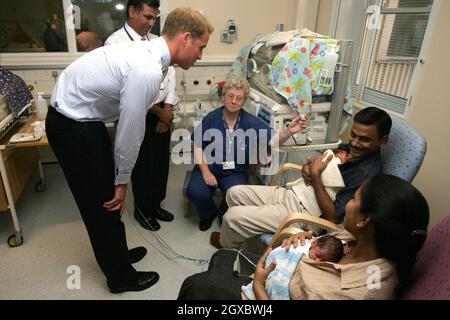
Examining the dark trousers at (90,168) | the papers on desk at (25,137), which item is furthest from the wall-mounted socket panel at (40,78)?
the dark trousers at (90,168)

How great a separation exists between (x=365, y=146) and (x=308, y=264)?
730 mm

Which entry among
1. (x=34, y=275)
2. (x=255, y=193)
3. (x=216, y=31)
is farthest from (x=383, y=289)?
(x=216, y=31)

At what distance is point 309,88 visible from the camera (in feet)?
6.61

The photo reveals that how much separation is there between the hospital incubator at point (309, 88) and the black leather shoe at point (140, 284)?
1.16m

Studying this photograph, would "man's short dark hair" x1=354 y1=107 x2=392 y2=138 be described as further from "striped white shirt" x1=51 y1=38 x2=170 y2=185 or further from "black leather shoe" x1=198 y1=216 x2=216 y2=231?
"black leather shoe" x1=198 y1=216 x2=216 y2=231

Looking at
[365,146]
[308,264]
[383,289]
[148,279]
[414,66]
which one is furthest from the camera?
[414,66]

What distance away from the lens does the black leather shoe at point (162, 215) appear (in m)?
2.47

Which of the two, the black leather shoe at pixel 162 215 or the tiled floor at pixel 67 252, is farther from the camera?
the black leather shoe at pixel 162 215

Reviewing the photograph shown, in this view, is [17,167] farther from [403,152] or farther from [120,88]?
[403,152]

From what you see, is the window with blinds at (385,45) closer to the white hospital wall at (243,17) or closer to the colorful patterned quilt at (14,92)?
the white hospital wall at (243,17)

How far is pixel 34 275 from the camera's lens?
1.92m

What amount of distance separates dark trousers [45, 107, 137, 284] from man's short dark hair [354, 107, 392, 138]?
1.21 m

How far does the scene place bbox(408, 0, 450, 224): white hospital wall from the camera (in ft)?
6.19
